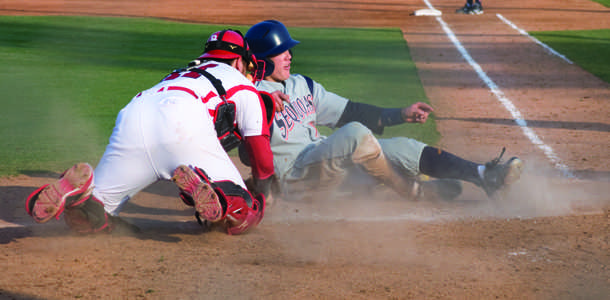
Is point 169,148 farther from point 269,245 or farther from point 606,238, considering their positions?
point 606,238

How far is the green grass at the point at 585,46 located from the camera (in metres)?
12.9

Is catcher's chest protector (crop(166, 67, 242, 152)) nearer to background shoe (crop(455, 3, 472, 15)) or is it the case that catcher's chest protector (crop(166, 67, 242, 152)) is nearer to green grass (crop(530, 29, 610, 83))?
green grass (crop(530, 29, 610, 83))

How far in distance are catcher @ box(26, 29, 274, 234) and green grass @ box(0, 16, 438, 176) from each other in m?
2.33

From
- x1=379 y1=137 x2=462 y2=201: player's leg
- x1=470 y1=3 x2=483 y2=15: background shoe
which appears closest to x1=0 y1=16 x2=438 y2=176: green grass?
x1=379 y1=137 x2=462 y2=201: player's leg

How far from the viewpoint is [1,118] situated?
8.20 metres

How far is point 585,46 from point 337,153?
1363 centimetres

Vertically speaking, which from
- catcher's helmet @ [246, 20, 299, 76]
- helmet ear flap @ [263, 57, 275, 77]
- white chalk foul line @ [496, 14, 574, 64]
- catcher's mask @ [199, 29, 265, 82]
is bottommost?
white chalk foul line @ [496, 14, 574, 64]

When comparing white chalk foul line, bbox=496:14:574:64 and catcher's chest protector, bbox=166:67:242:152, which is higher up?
catcher's chest protector, bbox=166:67:242:152

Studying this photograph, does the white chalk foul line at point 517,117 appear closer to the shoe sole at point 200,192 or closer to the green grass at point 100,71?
the green grass at point 100,71

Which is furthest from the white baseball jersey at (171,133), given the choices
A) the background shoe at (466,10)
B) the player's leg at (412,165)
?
the background shoe at (466,10)

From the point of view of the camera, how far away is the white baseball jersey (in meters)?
3.82

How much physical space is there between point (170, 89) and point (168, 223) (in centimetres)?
111

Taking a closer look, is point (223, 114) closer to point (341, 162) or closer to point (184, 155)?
point (184, 155)

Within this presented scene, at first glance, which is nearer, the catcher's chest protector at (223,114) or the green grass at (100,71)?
the catcher's chest protector at (223,114)
